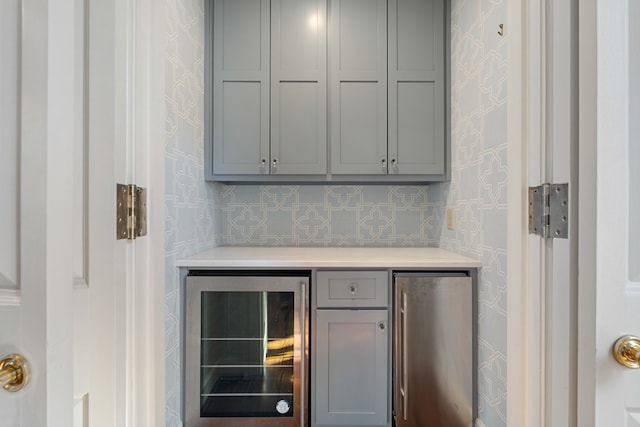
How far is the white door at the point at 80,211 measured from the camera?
0.50 m

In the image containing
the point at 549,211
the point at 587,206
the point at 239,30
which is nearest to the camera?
the point at 587,206

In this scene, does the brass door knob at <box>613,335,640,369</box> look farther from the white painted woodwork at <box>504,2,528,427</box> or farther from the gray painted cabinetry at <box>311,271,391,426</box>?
the gray painted cabinetry at <box>311,271,391,426</box>

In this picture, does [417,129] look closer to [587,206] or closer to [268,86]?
[268,86]

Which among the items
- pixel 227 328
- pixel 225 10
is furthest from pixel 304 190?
pixel 225 10

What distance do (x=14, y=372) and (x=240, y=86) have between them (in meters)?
1.67

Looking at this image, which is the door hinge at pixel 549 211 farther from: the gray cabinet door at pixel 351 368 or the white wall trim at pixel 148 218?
the white wall trim at pixel 148 218

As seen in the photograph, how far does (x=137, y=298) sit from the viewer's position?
857 millimetres

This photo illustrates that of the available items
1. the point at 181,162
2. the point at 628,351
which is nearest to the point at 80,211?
the point at 181,162

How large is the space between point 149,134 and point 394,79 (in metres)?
1.44

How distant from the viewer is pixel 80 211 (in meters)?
0.76

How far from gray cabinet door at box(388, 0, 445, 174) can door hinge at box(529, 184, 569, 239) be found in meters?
1.12

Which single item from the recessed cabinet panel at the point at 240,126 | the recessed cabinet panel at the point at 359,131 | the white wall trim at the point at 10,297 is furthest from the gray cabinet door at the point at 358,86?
the white wall trim at the point at 10,297

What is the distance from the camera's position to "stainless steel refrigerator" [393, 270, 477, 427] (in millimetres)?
1427

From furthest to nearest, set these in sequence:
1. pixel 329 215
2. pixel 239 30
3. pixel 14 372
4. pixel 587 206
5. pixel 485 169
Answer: pixel 329 215
pixel 239 30
pixel 485 169
pixel 587 206
pixel 14 372
